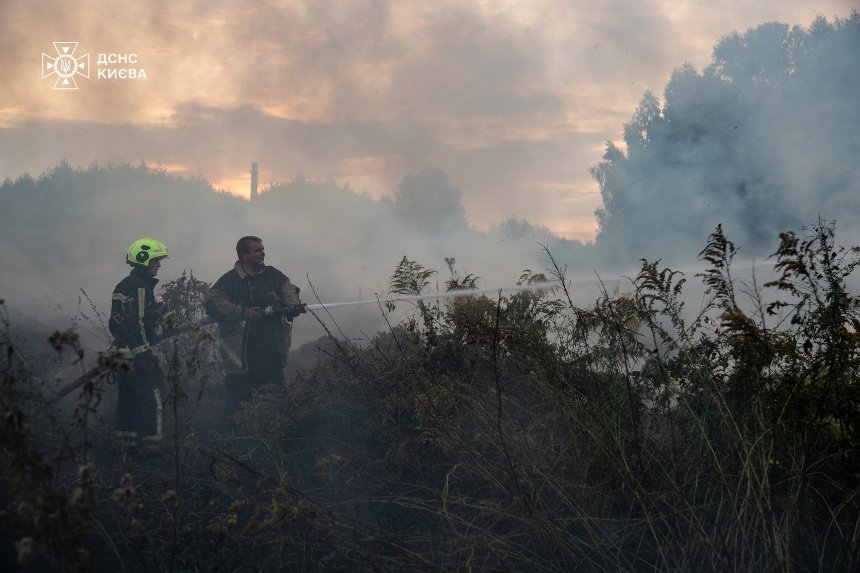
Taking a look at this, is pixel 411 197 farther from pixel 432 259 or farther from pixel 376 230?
pixel 432 259

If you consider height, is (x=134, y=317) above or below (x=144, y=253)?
below

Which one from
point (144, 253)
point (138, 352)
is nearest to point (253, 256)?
point (144, 253)

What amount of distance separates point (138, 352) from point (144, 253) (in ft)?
3.20

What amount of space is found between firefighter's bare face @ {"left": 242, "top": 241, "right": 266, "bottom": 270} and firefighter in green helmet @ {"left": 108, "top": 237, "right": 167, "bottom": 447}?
91 centimetres

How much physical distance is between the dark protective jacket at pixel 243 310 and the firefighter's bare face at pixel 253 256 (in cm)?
9

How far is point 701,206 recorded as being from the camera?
655 inches

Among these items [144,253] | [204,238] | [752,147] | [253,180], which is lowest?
[144,253]

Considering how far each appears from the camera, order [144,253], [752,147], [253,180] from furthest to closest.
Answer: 1. [253,180]
2. [752,147]
3. [144,253]

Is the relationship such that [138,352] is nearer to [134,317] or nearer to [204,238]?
[134,317]

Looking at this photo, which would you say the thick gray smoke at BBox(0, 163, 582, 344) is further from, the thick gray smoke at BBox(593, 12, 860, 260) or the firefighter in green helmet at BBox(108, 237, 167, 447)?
the firefighter in green helmet at BBox(108, 237, 167, 447)

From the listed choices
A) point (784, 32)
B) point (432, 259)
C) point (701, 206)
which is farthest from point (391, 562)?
point (432, 259)

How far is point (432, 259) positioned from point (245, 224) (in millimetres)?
6956

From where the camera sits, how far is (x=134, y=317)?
6461mm

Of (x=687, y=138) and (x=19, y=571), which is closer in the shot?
(x=19, y=571)
